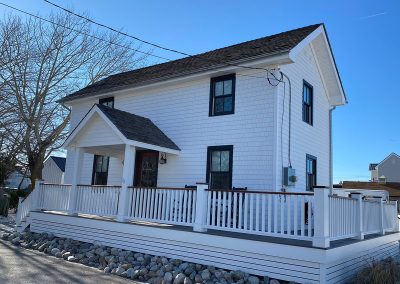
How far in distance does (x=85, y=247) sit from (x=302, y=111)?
8085 millimetres

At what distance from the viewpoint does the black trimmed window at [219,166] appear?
35.4 feet

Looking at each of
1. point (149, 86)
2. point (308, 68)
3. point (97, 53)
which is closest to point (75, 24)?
point (97, 53)

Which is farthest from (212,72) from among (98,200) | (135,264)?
(135,264)

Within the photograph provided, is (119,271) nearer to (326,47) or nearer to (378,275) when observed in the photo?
(378,275)

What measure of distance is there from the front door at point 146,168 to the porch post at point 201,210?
14.7 feet

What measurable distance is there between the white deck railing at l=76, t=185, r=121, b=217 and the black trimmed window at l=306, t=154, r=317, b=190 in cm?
631

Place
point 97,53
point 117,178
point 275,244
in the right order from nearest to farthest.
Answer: point 275,244
point 117,178
point 97,53

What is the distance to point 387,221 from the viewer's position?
11.4 metres

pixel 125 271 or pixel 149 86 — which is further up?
pixel 149 86

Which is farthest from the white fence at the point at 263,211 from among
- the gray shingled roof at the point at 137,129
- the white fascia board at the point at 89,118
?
the white fascia board at the point at 89,118

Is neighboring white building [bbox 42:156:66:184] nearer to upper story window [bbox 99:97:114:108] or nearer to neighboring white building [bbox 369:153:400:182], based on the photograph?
upper story window [bbox 99:97:114:108]

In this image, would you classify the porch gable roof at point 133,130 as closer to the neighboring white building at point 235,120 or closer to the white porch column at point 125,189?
the neighboring white building at point 235,120

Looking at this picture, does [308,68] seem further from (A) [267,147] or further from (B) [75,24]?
(B) [75,24]

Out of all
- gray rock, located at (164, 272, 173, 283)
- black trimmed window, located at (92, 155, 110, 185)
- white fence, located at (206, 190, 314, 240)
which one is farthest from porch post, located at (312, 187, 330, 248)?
black trimmed window, located at (92, 155, 110, 185)
